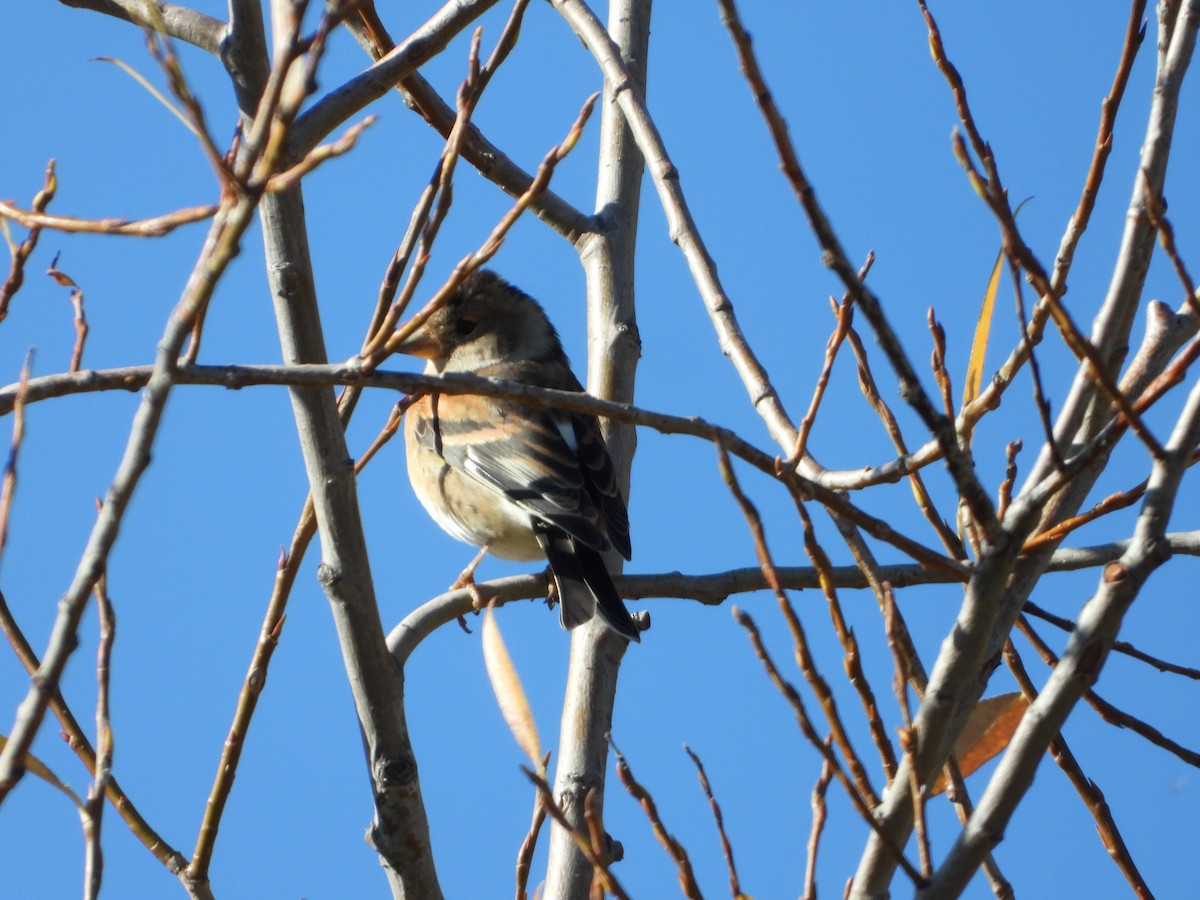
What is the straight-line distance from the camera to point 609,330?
442 centimetres

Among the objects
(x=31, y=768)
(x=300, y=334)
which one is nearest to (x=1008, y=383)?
(x=300, y=334)

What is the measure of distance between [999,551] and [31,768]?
1.31m

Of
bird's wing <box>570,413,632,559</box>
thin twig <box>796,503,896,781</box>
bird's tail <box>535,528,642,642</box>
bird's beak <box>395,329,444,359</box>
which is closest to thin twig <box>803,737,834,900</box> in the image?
thin twig <box>796,503,896,781</box>

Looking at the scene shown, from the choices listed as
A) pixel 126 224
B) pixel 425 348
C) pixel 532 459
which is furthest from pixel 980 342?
pixel 425 348

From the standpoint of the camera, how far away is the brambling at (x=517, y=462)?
466 cm

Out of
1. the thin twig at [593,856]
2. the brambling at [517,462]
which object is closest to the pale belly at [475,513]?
the brambling at [517,462]

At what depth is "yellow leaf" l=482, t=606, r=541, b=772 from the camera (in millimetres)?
2473

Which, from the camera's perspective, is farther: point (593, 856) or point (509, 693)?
point (509, 693)

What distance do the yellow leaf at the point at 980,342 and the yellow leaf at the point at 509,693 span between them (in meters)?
0.97

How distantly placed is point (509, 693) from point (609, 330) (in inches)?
77.5

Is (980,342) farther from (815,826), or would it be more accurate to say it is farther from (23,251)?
(23,251)

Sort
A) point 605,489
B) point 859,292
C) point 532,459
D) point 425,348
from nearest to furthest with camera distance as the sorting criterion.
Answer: point 859,292, point 605,489, point 532,459, point 425,348

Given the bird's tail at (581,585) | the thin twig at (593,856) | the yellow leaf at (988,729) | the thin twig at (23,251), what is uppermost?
the bird's tail at (581,585)

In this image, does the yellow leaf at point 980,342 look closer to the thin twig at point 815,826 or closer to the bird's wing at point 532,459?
the thin twig at point 815,826
